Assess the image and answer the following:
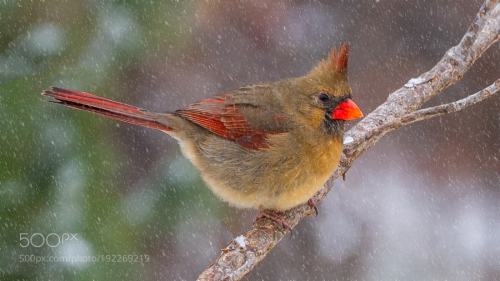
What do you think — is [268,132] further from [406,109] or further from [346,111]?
[406,109]

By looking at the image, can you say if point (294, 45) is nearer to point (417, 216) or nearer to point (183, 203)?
point (417, 216)

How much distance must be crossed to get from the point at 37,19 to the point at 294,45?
280cm

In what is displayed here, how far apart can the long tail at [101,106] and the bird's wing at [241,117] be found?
25 cm

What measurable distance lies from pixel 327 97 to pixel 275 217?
0.61 meters

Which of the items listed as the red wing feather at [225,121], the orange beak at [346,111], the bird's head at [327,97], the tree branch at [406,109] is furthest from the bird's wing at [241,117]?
the tree branch at [406,109]

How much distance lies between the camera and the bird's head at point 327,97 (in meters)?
3.15

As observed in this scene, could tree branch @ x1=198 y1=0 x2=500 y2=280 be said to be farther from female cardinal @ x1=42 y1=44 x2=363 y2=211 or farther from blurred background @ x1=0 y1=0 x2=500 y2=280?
blurred background @ x1=0 y1=0 x2=500 y2=280

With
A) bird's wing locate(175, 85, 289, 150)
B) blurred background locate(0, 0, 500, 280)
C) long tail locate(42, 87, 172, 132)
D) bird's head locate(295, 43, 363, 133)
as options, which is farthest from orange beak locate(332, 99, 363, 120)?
long tail locate(42, 87, 172, 132)

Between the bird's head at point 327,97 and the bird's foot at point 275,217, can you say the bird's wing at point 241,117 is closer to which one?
the bird's head at point 327,97

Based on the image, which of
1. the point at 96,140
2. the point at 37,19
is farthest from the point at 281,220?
the point at 37,19

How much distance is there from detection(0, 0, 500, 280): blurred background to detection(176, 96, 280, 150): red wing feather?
0.73ft

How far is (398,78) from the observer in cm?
573

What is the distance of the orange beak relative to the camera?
3143 mm

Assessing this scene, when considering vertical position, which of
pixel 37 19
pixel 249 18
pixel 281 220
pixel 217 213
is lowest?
pixel 217 213
